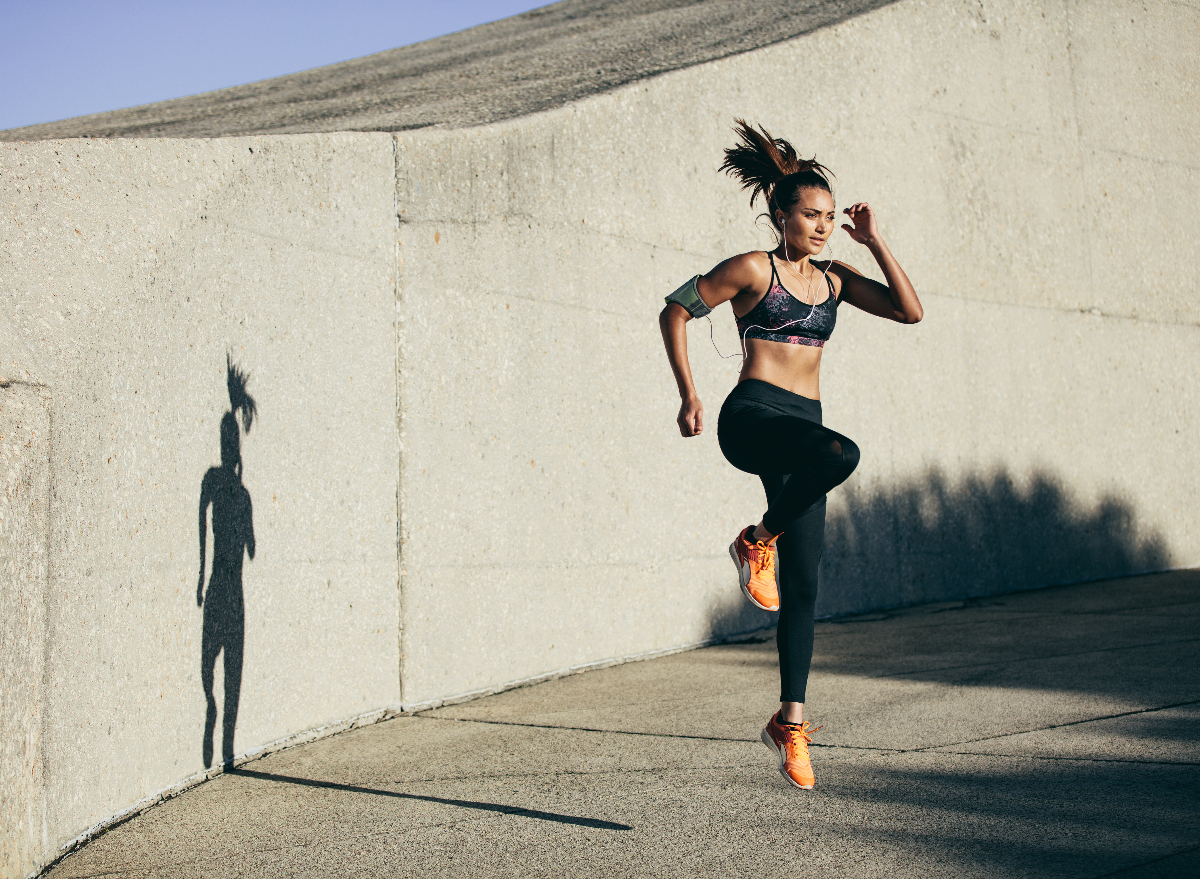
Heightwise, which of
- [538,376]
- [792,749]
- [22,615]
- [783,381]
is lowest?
[792,749]

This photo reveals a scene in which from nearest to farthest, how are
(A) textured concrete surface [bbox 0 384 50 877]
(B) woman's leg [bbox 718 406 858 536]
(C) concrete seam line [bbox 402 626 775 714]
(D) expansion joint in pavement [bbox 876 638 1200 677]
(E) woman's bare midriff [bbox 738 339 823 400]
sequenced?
(A) textured concrete surface [bbox 0 384 50 877]
(B) woman's leg [bbox 718 406 858 536]
(E) woman's bare midriff [bbox 738 339 823 400]
(C) concrete seam line [bbox 402 626 775 714]
(D) expansion joint in pavement [bbox 876 638 1200 677]

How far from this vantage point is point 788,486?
12.4 ft

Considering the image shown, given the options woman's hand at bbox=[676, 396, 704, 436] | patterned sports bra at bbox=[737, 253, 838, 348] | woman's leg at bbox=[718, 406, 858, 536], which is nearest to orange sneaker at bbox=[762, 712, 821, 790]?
woman's leg at bbox=[718, 406, 858, 536]

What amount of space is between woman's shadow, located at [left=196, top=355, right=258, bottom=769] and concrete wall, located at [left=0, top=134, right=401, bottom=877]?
0.18ft

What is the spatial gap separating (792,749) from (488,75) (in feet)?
22.6

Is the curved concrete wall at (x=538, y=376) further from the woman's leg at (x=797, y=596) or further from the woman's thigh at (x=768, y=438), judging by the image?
the woman's leg at (x=797, y=596)

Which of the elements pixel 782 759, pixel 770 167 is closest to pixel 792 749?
pixel 782 759

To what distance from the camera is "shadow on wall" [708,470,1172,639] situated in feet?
28.0

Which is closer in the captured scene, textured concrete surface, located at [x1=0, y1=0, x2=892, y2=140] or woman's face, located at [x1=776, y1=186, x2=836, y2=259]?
woman's face, located at [x1=776, y1=186, x2=836, y2=259]

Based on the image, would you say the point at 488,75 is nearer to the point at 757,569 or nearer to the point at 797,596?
the point at 757,569

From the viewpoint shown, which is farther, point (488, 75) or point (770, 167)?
point (488, 75)

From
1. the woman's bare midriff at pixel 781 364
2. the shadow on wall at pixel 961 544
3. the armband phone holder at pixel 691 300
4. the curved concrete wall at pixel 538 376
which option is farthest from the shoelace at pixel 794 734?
the shadow on wall at pixel 961 544

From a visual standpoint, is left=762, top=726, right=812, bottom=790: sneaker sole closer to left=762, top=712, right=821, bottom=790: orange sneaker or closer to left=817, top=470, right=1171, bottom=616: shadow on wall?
left=762, top=712, right=821, bottom=790: orange sneaker

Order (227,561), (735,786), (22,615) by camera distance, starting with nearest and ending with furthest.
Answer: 1. (22,615)
2. (735,786)
3. (227,561)
